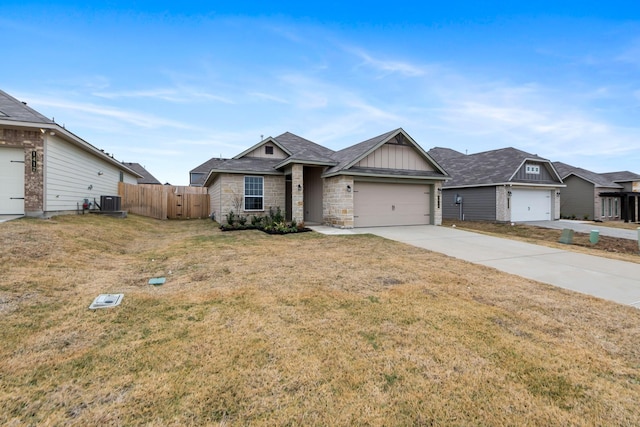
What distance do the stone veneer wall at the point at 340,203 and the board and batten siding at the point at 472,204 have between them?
1102 centimetres

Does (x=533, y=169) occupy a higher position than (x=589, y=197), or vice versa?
(x=533, y=169)

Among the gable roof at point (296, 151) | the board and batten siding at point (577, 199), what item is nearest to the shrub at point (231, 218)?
the gable roof at point (296, 151)

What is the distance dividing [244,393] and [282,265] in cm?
398

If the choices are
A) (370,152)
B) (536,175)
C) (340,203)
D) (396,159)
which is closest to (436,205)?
(396,159)

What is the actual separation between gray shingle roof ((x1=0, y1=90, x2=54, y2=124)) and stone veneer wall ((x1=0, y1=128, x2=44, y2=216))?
42cm

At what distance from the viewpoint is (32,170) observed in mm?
9266

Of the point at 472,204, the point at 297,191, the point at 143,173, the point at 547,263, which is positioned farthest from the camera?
the point at 143,173

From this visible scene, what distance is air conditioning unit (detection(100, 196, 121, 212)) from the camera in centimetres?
1359

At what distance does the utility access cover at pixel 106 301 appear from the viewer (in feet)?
12.2

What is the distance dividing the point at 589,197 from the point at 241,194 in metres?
27.1

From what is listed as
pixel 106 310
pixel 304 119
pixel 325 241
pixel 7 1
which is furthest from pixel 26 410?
pixel 304 119

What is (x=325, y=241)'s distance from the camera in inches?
371

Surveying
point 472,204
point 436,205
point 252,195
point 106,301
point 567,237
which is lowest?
point 106,301

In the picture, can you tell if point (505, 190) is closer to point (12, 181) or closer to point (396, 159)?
point (396, 159)
